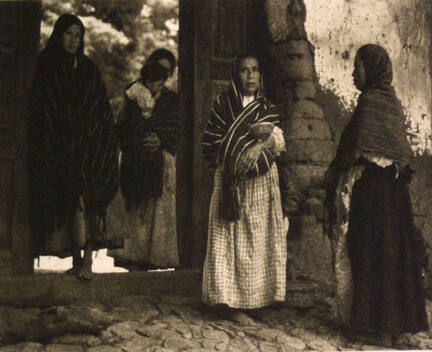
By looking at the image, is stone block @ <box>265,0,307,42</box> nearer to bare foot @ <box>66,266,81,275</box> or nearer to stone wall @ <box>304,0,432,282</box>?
stone wall @ <box>304,0,432,282</box>

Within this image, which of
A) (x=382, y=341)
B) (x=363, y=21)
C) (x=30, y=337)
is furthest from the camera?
(x=363, y=21)

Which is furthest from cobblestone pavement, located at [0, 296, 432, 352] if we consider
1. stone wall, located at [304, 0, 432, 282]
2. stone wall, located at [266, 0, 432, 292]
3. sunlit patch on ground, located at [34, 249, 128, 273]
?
stone wall, located at [304, 0, 432, 282]

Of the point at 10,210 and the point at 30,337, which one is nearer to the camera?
the point at 30,337

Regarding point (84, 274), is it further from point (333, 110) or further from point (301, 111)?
point (333, 110)

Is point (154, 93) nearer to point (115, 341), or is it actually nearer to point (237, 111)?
point (237, 111)

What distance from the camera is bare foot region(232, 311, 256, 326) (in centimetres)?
378

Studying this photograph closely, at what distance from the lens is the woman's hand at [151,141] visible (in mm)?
4281

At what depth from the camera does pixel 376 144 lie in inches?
147

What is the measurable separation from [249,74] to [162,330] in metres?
1.54

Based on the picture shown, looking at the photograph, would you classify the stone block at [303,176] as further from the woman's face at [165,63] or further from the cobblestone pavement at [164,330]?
the woman's face at [165,63]

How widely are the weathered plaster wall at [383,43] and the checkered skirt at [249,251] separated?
923 millimetres

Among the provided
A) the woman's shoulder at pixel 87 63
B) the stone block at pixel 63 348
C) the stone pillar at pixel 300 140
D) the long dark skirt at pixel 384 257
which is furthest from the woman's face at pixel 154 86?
the stone block at pixel 63 348

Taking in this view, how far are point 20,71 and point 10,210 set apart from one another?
0.81m

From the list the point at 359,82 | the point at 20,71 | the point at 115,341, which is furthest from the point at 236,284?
the point at 20,71
